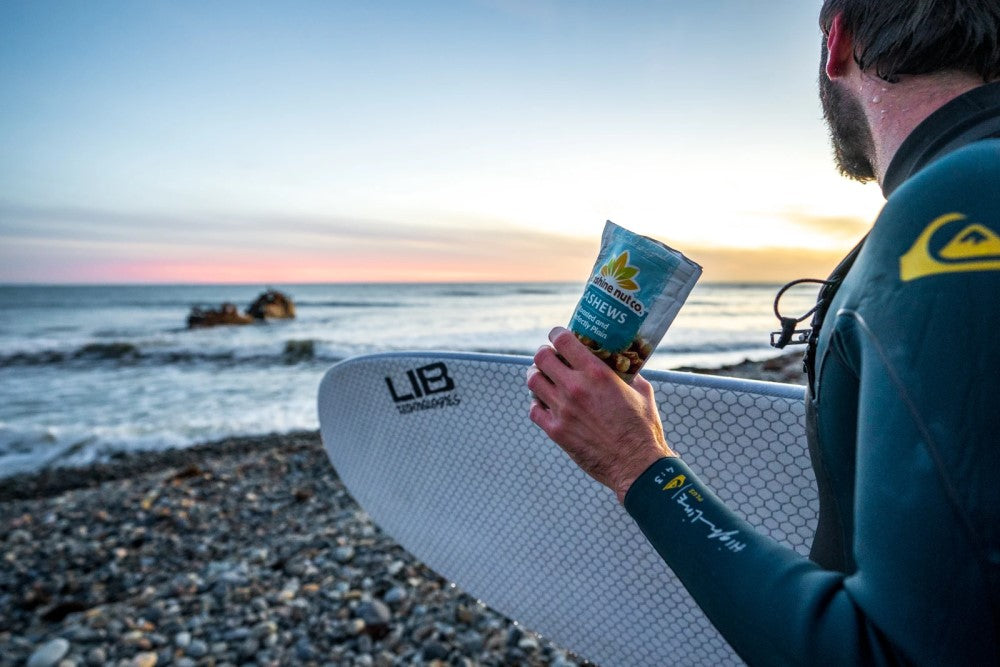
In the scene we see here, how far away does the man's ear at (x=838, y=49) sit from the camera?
1.03m

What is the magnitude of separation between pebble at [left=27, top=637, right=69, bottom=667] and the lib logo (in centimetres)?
199

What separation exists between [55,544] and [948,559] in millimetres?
5435

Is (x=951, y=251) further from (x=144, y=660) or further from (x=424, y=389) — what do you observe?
(x=144, y=660)

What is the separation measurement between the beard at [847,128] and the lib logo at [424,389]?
1.89m

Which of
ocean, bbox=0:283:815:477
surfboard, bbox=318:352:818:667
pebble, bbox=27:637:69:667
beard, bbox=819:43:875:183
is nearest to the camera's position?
beard, bbox=819:43:875:183

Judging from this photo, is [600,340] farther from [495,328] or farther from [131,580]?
[495,328]

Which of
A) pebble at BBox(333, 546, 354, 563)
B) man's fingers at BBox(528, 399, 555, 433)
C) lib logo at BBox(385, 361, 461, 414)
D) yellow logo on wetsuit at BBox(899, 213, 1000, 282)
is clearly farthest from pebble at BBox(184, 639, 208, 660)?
yellow logo on wetsuit at BBox(899, 213, 1000, 282)

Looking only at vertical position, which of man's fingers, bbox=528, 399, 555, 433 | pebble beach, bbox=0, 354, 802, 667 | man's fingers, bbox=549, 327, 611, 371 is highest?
man's fingers, bbox=549, 327, 611, 371

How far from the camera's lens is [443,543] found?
9.89ft

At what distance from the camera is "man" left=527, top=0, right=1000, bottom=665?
628 millimetres

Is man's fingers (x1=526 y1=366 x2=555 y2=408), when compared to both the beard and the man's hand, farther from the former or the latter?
the beard

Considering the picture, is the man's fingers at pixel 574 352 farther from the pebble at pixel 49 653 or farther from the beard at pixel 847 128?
the pebble at pixel 49 653

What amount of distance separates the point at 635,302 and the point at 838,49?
588 mm

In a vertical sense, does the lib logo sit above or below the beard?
below
